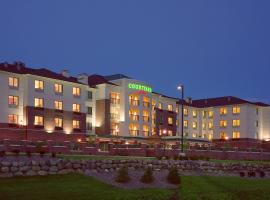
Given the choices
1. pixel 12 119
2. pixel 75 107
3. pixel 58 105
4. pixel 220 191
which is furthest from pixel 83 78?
pixel 220 191

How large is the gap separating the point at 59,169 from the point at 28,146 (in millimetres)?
17822

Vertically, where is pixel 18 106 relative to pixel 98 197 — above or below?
above

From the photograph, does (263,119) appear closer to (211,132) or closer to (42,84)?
(211,132)

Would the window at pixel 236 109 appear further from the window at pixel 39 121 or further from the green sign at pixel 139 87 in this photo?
the window at pixel 39 121

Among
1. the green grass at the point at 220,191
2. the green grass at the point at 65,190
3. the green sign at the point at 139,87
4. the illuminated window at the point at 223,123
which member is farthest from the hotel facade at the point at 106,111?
the green grass at the point at 65,190

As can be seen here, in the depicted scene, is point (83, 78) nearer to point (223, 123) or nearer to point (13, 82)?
point (13, 82)

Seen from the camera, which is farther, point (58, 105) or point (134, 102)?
point (134, 102)

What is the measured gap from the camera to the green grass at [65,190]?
25203mm

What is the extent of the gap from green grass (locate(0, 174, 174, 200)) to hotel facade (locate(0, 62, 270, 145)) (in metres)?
40.7

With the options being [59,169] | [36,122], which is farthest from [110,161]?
[36,122]

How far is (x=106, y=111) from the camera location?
89.2m

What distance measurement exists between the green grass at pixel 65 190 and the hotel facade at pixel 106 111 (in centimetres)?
4066

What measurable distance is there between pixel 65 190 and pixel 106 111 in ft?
205

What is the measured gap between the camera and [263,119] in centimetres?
11412
